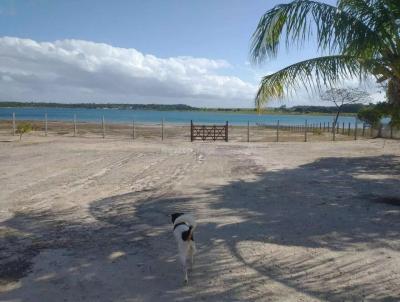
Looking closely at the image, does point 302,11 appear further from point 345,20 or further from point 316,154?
point 316,154

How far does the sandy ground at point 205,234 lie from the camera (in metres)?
4.65

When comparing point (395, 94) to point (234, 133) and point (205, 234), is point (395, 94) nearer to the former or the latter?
point (205, 234)

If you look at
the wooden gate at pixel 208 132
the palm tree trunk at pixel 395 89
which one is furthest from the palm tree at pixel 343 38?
the wooden gate at pixel 208 132

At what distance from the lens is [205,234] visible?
21.7 ft

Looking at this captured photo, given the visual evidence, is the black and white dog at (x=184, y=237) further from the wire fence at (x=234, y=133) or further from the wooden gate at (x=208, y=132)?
the wire fence at (x=234, y=133)

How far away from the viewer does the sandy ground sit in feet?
15.3

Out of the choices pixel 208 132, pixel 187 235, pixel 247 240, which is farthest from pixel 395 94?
pixel 208 132

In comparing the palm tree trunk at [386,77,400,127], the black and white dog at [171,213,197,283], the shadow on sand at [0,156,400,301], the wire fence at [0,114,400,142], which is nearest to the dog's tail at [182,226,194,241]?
the black and white dog at [171,213,197,283]

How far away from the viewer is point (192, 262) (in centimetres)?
525

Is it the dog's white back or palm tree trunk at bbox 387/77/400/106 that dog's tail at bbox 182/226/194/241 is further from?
palm tree trunk at bbox 387/77/400/106

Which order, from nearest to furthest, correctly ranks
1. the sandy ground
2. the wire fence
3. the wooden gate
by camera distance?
the sandy ground
the wooden gate
the wire fence

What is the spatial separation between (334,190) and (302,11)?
14.2 ft

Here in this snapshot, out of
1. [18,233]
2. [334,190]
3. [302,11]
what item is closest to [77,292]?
[18,233]

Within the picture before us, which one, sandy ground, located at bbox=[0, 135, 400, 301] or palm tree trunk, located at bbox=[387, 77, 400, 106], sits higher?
palm tree trunk, located at bbox=[387, 77, 400, 106]
